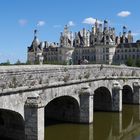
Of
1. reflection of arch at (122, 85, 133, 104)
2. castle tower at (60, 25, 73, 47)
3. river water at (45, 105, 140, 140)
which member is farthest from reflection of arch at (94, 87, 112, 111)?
castle tower at (60, 25, 73, 47)

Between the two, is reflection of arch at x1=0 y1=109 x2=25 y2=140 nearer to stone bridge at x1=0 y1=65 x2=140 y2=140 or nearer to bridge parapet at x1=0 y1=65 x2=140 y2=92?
stone bridge at x1=0 y1=65 x2=140 y2=140

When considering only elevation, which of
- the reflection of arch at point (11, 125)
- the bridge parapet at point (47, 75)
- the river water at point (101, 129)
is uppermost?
the bridge parapet at point (47, 75)

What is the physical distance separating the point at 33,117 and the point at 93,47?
111 metres

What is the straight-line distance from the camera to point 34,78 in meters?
20.1

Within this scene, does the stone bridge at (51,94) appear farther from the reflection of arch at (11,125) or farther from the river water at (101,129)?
the river water at (101,129)

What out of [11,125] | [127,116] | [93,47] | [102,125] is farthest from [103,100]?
[93,47]

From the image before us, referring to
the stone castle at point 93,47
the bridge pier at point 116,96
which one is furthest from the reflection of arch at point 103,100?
the stone castle at point 93,47

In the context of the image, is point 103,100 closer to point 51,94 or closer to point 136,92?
point 136,92

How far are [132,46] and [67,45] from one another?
23.5 m

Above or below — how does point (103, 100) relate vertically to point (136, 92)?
below

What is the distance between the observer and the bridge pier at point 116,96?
31578mm

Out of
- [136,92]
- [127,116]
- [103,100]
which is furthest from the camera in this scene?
[136,92]

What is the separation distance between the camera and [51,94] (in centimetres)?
2188

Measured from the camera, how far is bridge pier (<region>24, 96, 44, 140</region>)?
18.8 meters
